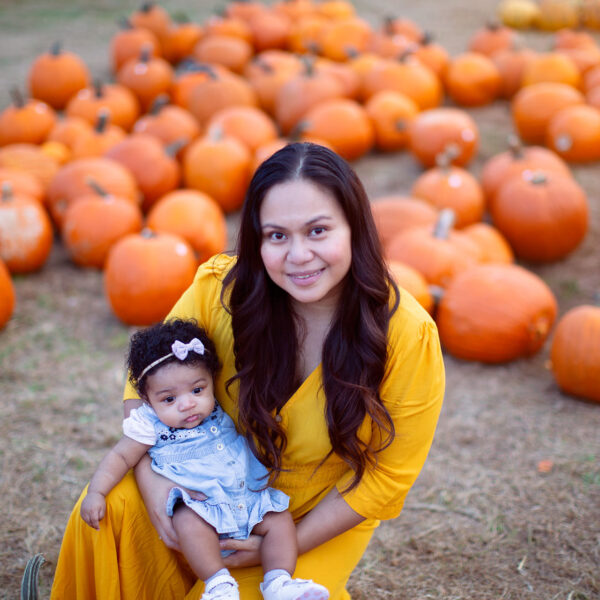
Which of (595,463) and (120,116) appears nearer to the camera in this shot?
(595,463)

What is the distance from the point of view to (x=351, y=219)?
6.01ft

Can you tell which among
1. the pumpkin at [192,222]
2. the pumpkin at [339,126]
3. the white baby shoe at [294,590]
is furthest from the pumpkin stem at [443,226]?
the white baby shoe at [294,590]

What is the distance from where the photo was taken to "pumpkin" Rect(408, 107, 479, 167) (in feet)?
18.2

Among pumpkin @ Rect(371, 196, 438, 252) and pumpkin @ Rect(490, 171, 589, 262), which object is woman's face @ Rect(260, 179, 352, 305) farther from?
pumpkin @ Rect(490, 171, 589, 262)

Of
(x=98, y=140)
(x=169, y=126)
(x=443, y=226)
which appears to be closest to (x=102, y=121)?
(x=98, y=140)

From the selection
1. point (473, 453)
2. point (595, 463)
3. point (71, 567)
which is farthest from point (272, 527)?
point (595, 463)

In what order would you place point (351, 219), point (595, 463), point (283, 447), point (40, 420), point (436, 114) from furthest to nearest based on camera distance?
point (436, 114) → point (40, 420) → point (595, 463) → point (283, 447) → point (351, 219)

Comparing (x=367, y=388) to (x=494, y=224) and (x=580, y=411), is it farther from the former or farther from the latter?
(x=494, y=224)

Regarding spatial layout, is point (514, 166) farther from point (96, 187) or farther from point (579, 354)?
point (96, 187)

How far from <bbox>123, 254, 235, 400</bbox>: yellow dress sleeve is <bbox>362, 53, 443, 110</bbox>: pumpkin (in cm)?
487

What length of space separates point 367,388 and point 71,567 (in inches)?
42.4

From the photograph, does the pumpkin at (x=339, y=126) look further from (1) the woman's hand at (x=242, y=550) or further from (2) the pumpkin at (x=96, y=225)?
(1) the woman's hand at (x=242, y=550)

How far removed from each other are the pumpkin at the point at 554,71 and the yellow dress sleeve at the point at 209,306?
552 centimetres

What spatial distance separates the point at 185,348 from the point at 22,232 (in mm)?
3115
